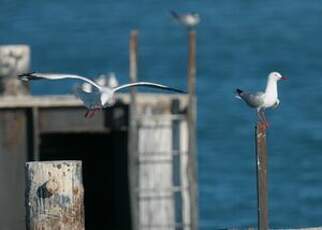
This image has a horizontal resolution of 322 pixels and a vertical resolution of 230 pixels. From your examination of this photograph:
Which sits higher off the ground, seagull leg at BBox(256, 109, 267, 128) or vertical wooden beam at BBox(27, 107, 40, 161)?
vertical wooden beam at BBox(27, 107, 40, 161)

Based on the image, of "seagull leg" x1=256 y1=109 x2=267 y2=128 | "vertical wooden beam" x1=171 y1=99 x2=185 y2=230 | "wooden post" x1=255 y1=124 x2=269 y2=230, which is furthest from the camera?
"vertical wooden beam" x1=171 y1=99 x2=185 y2=230

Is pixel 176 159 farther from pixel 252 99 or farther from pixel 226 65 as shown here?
pixel 226 65

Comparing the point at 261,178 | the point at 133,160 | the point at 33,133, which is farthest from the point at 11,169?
the point at 261,178

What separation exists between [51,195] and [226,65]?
37.4 metres

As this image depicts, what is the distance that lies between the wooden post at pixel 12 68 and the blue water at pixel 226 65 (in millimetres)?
8471

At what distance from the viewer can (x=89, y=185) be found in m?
21.0

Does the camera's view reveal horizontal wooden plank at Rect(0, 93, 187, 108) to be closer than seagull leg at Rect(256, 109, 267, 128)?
No

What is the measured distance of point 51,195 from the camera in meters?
10.9

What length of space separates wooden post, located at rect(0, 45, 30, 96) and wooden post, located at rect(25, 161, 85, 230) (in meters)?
8.69

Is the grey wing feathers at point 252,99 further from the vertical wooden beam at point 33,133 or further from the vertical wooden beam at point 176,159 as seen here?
the vertical wooden beam at point 176,159

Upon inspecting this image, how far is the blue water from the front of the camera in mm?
32688

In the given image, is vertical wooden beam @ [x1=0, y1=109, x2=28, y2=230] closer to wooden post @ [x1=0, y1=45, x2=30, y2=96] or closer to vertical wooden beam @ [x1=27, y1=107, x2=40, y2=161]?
vertical wooden beam @ [x1=27, y1=107, x2=40, y2=161]

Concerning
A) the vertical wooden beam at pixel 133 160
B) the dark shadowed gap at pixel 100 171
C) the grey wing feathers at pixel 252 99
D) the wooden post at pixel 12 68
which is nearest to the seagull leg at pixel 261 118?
the grey wing feathers at pixel 252 99

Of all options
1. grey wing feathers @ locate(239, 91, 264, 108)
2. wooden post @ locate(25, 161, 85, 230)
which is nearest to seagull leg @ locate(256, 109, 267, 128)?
grey wing feathers @ locate(239, 91, 264, 108)
